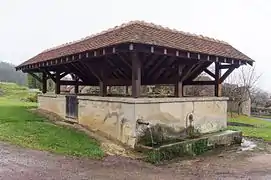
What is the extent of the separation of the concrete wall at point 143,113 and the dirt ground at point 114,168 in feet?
4.77

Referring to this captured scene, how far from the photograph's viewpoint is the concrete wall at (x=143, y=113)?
9.47 meters

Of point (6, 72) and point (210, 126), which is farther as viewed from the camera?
point (6, 72)

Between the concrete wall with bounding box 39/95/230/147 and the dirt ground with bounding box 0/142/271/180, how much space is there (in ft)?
4.77

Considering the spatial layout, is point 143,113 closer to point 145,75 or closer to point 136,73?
point 136,73

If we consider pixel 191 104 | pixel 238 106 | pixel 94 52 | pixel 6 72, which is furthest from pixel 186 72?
pixel 6 72

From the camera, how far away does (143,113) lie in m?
9.48

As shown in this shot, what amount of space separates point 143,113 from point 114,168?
95.7 inches

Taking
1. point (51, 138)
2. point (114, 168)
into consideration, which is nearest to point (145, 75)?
point (51, 138)

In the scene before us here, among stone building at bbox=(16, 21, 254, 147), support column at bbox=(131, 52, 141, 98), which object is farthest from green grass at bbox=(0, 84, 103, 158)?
support column at bbox=(131, 52, 141, 98)

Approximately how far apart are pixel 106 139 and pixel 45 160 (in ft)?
9.74

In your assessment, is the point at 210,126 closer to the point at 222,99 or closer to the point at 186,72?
the point at 222,99

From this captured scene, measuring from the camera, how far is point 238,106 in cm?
3064

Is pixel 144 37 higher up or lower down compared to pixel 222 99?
higher up

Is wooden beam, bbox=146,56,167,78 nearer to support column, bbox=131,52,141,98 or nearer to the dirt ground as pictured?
support column, bbox=131,52,141,98
